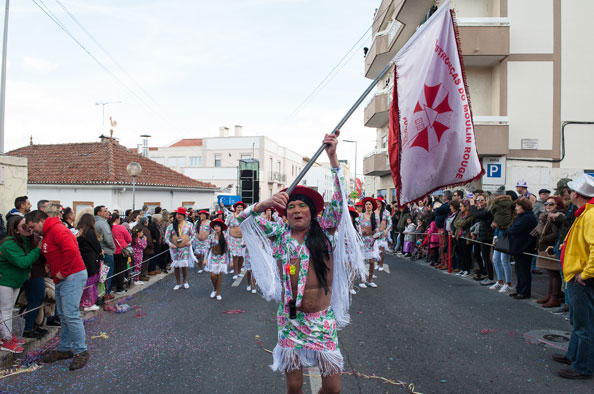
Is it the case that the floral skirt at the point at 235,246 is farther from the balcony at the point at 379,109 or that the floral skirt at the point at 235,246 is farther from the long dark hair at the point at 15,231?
the balcony at the point at 379,109

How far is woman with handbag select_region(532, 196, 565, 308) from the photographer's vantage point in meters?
6.96

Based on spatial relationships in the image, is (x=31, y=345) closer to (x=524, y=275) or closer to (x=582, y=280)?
(x=582, y=280)

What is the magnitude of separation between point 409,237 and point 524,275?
7287 mm

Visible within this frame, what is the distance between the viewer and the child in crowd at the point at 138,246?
33.2 ft

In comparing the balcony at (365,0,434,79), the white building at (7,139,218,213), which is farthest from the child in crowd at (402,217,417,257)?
the white building at (7,139,218,213)

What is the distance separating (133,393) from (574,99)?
1814 cm

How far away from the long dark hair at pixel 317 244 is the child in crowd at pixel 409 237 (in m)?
12.0

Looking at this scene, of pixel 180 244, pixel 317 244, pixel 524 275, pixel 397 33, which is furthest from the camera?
pixel 397 33

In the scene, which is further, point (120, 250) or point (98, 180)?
point (98, 180)

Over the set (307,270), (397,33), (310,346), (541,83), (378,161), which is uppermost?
(397,33)

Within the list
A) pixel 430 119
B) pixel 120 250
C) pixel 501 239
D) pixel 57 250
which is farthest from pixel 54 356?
pixel 501 239

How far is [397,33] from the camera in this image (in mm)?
20656

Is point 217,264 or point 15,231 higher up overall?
point 15,231

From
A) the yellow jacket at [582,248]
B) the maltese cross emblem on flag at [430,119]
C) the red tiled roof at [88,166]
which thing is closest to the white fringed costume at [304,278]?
the maltese cross emblem on flag at [430,119]
